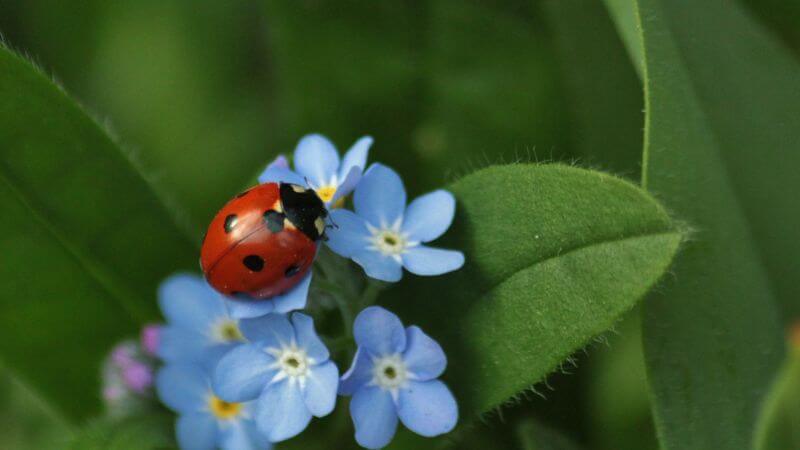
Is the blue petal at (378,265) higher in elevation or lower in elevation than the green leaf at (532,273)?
higher

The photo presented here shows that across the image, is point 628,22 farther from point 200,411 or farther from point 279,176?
point 200,411

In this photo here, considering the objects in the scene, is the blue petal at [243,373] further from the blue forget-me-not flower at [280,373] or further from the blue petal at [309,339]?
the blue petal at [309,339]

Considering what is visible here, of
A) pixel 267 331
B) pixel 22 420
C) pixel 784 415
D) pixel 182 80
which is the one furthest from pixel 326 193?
pixel 22 420

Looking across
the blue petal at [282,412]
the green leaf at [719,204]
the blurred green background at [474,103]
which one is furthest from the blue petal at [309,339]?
the blurred green background at [474,103]

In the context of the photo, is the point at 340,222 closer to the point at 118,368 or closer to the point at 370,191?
the point at 370,191

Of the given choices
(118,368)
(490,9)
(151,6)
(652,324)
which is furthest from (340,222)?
(151,6)
